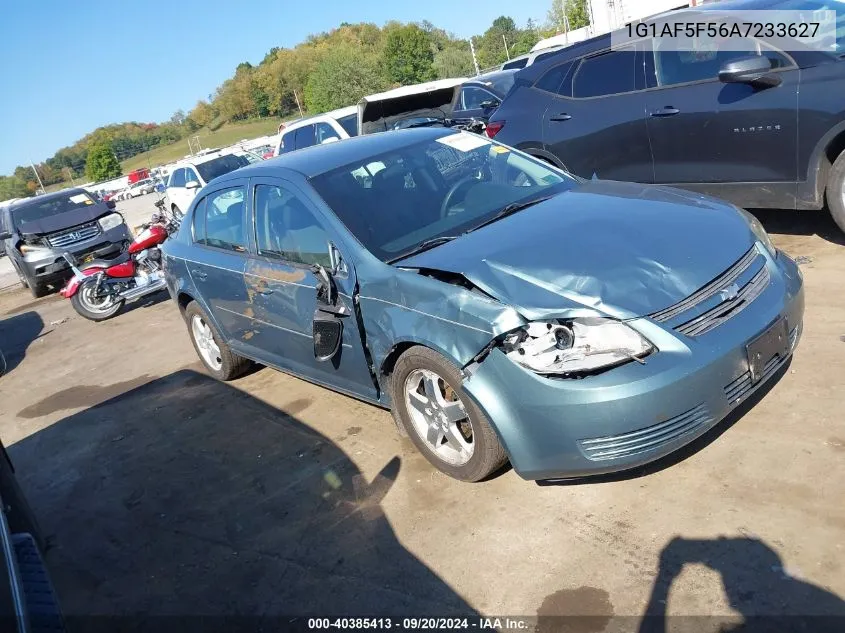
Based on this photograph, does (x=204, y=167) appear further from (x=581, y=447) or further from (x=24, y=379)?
(x=581, y=447)

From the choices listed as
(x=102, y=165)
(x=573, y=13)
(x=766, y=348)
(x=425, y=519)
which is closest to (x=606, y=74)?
(x=766, y=348)

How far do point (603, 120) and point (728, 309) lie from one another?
12.8ft

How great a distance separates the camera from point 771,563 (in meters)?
2.69

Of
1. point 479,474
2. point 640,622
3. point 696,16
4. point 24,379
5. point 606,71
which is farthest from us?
point 24,379

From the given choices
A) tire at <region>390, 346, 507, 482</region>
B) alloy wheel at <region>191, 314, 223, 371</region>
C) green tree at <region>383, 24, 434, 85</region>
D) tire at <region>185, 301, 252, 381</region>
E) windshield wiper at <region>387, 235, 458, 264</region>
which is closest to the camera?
tire at <region>390, 346, 507, 482</region>

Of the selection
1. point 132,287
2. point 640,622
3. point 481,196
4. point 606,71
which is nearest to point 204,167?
point 132,287

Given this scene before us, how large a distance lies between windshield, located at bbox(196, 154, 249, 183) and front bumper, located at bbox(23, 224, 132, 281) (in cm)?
409

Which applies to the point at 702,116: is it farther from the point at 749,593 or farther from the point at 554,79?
the point at 749,593

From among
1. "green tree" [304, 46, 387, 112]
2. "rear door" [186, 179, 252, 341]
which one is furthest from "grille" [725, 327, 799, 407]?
"green tree" [304, 46, 387, 112]

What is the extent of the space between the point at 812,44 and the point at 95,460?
603 cm

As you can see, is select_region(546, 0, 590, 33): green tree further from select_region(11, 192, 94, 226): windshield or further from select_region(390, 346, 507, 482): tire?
select_region(390, 346, 507, 482): tire

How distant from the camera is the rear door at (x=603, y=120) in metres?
6.41

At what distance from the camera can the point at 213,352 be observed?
6070mm

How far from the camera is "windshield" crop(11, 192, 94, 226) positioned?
499 inches
